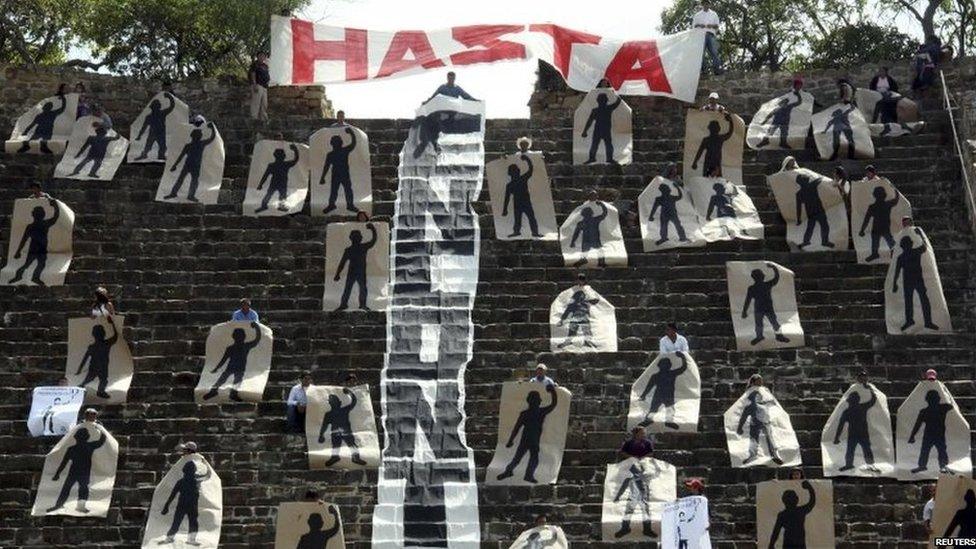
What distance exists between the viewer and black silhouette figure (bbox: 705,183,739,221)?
24.9 metres

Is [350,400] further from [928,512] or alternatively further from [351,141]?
[928,512]

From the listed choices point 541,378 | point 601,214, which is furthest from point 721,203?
point 541,378

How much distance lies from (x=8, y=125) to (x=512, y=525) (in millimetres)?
10427

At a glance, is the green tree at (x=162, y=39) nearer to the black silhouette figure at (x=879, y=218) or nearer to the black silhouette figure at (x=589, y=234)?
the black silhouette figure at (x=589, y=234)

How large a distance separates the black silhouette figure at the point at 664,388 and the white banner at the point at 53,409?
20.6ft

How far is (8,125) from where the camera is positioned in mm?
27484

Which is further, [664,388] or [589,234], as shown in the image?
[589,234]

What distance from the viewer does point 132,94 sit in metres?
28.2

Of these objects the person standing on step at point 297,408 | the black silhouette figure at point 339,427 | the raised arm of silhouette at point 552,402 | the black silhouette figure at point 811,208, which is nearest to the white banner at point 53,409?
the person standing on step at point 297,408

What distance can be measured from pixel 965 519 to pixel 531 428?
15.3ft

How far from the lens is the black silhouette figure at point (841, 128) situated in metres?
25.9

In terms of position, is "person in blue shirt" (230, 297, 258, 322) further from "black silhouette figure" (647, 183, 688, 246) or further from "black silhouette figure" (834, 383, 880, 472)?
"black silhouette figure" (834, 383, 880, 472)

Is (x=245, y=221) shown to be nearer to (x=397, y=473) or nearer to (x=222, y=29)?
(x=397, y=473)

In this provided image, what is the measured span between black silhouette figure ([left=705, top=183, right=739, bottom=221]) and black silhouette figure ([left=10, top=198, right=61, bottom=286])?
26.3ft
